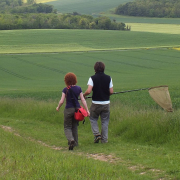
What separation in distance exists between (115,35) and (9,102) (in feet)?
205

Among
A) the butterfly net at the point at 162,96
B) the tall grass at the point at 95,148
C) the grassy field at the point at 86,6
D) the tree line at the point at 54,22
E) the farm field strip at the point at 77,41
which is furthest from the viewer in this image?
the grassy field at the point at 86,6

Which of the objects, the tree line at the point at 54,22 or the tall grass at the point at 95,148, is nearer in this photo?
the tall grass at the point at 95,148

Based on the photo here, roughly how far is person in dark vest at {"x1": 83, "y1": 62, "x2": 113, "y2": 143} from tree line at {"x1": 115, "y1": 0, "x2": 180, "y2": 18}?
11309 cm

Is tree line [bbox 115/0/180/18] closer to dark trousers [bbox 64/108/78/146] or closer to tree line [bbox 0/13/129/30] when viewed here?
tree line [bbox 0/13/129/30]

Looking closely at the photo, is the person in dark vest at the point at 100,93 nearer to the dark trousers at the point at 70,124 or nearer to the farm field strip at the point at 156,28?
the dark trousers at the point at 70,124

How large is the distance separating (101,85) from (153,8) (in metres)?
118

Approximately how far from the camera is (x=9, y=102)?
591 inches

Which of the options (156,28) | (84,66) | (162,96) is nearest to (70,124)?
(162,96)

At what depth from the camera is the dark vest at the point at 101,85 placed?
8125mm

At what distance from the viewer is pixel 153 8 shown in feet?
398

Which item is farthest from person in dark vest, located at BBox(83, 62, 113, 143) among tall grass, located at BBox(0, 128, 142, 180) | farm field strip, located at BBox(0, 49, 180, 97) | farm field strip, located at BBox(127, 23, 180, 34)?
farm field strip, located at BBox(127, 23, 180, 34)

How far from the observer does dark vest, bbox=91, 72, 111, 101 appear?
8125 mm

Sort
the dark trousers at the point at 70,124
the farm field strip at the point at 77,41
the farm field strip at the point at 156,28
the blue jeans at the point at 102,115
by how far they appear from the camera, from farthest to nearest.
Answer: the farm field strip at the point at 156,28
the farm field strip at the point at 77,41
the blue jeans at the point at 102,115
the dark trousers at the point at 70,124

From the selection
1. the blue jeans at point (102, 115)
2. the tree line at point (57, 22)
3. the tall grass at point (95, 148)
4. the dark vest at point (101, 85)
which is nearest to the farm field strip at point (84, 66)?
the tall grass at point (95, 148)
